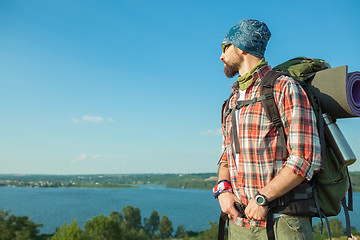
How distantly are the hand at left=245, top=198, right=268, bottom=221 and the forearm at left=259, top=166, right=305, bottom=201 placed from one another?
8cm

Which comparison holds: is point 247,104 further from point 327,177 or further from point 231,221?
point 231,221

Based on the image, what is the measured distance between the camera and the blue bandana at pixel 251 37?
1.80 meters

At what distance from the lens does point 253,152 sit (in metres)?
1.64

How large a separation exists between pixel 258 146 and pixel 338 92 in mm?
507

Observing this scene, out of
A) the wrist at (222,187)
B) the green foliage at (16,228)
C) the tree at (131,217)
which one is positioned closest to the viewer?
the wrist at (222,187)

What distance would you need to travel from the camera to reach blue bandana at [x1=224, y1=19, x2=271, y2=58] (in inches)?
70.9

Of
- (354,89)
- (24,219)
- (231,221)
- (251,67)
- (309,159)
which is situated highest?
(251,67)

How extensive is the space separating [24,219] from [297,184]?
6190 centimetres

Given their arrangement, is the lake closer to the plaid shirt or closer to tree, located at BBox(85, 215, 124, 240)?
tree, located at BBox(85, 215, 124, 240)

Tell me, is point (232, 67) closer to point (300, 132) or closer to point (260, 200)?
point (300, 132)

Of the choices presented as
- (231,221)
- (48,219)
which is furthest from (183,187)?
(231,221)


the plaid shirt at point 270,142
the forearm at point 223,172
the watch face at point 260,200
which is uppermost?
the plaid shirt at point 270,142

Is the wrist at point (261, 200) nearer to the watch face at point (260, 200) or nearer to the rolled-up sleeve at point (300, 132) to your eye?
the watch face at point (260, 200)

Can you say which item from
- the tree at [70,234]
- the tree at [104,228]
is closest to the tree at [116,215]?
the tree at [104,228]
